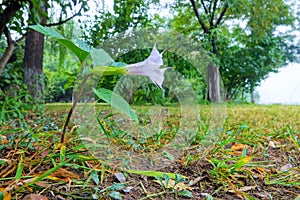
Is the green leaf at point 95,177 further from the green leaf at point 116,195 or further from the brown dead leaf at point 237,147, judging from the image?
the brown dead leaf at point 237,147

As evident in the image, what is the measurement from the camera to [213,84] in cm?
81

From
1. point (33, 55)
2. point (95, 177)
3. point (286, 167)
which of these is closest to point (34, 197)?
point (95, 177)

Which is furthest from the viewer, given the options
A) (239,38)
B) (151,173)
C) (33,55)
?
(239,38)

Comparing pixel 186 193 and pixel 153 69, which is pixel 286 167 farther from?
pixel 153 69

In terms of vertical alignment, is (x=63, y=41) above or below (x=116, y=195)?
above

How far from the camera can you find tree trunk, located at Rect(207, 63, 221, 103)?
771 mm

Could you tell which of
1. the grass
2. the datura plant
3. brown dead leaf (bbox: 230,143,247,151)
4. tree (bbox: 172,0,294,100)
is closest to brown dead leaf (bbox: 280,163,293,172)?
the grass

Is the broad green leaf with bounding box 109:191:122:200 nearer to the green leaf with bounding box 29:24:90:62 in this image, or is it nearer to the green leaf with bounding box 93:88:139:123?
the green leaf with bounding box 93:88:139:123

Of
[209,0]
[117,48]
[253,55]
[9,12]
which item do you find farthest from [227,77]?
[117,48]

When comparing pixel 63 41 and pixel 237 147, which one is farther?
pixel 237 147

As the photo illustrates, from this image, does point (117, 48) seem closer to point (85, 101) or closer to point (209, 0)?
point (85, 101)

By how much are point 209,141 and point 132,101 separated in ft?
0.85

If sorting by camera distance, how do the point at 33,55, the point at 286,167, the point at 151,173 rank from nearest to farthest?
the point at 151,173 < the point at 286,167 < the point at 33,55

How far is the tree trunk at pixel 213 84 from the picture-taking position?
77 centimetres
